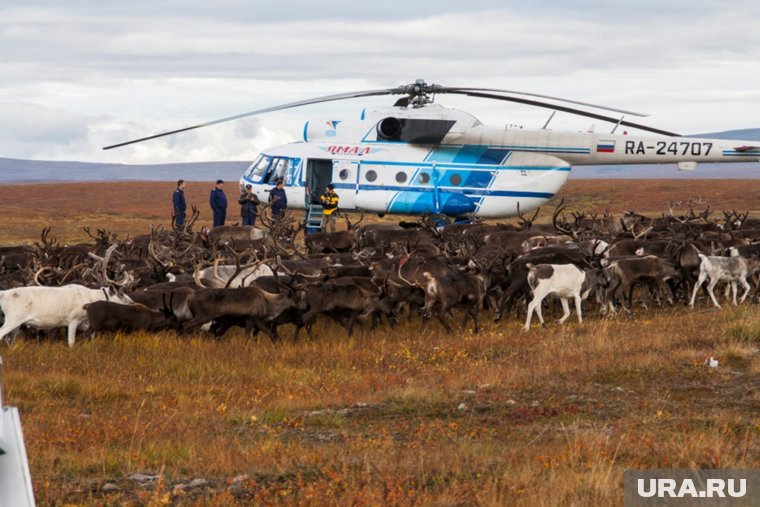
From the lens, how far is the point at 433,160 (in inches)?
1260

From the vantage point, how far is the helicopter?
3200cm

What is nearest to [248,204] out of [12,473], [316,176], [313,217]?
[313,217]

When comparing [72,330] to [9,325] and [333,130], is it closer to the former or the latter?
[9,325]

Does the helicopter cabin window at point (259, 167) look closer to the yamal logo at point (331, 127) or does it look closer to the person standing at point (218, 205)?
the person standing at point (218, 205)

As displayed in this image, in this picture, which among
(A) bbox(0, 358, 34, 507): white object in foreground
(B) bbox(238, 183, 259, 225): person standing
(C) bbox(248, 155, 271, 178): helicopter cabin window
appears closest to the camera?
(A) bbox(0, 358, 34, 507): white object in foreground

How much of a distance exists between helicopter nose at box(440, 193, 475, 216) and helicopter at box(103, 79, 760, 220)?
28 mm

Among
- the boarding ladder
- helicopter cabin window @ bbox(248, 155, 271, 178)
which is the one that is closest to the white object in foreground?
the boarding ladder

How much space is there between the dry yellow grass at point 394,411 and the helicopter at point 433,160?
14271 mm

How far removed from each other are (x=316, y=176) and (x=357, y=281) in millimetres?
15405

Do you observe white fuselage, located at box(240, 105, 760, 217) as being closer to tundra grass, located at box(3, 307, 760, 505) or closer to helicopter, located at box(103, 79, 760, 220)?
helicopter, located at box(103, 79, 760, 220)

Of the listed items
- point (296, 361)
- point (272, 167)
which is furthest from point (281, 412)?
point (272, 167)

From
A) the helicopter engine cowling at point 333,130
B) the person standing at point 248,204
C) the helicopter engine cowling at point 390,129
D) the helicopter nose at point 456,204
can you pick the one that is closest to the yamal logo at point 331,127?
the helicopter engine cowling at point 333,130

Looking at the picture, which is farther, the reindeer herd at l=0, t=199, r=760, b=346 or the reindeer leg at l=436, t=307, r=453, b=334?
the reindeer leg at l=436, t=307, r=453, b=334

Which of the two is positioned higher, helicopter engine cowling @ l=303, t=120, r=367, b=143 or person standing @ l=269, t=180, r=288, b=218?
helicopter engine cowling @ l=303, t=120, r=367, b=143
